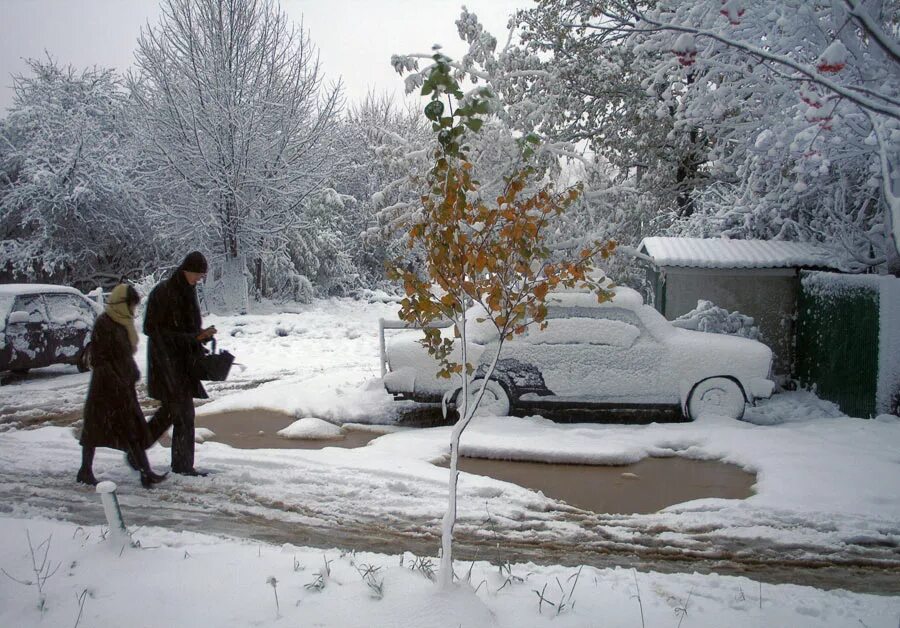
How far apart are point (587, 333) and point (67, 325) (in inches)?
335

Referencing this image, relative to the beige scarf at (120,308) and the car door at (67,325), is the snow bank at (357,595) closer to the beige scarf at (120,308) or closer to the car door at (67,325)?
the beige scarf at (120,308)

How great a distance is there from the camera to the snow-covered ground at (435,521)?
10.4 feet

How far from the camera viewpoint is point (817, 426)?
7191 millimetres

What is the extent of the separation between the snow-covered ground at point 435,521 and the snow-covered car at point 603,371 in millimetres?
307

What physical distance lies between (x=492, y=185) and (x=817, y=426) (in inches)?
317

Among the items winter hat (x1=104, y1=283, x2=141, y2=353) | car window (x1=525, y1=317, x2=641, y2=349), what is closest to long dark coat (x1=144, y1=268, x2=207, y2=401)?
winter hat (x1=104, y1=283, x2=141, y2=353)

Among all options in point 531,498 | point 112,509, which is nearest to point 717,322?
point 531,498

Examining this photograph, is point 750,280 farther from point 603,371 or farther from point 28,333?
point 28,333

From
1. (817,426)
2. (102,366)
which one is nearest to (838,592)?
(817,426)

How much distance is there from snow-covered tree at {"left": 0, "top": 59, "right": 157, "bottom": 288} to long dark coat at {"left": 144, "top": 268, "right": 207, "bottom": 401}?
1731cm

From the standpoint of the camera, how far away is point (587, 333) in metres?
7.45

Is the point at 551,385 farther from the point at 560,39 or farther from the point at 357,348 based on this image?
the point at 560,39

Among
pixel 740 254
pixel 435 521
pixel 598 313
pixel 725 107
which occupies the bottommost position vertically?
pixel 435 521

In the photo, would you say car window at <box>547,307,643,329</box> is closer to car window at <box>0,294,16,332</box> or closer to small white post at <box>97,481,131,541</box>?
small white post at <box>97,481,131,541</box>
